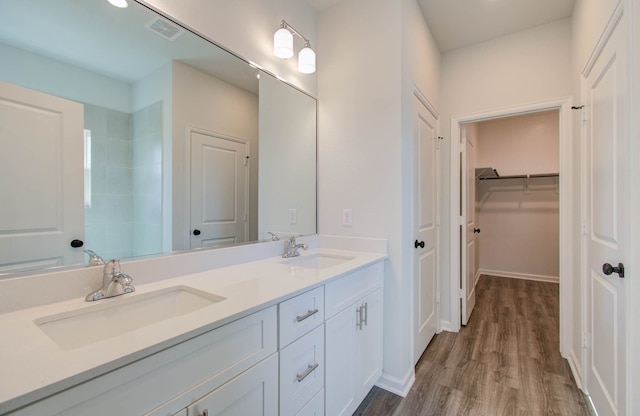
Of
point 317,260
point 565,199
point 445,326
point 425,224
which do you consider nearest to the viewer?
point 317,260

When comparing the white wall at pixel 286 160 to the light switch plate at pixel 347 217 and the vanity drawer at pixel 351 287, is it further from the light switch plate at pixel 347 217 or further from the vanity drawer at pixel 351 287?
the vanity drawer at pixel 351 287

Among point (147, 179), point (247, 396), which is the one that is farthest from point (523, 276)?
point (147, 179)

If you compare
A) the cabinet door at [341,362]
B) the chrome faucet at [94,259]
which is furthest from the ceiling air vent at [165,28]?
the cabinet door at [341,362]

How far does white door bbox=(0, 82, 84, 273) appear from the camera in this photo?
0.88 metres

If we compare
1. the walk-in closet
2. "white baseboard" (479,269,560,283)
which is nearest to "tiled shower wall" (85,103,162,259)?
the walk-in closet

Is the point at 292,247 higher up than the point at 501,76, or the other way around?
the point at 501,76

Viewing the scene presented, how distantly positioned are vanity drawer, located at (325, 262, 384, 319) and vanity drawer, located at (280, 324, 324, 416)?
0.13 metres

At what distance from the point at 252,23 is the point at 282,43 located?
0.20 metres

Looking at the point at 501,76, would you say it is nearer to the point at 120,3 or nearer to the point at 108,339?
the point at 120,3

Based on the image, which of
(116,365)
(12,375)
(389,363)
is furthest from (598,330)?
(12,375)

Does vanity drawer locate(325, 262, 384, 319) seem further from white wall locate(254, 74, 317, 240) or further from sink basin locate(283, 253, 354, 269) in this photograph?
white wall locate(254, 74, 317, 240)

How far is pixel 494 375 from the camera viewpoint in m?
1.98

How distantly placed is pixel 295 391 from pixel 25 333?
848 mm

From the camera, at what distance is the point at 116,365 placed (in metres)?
0.60
